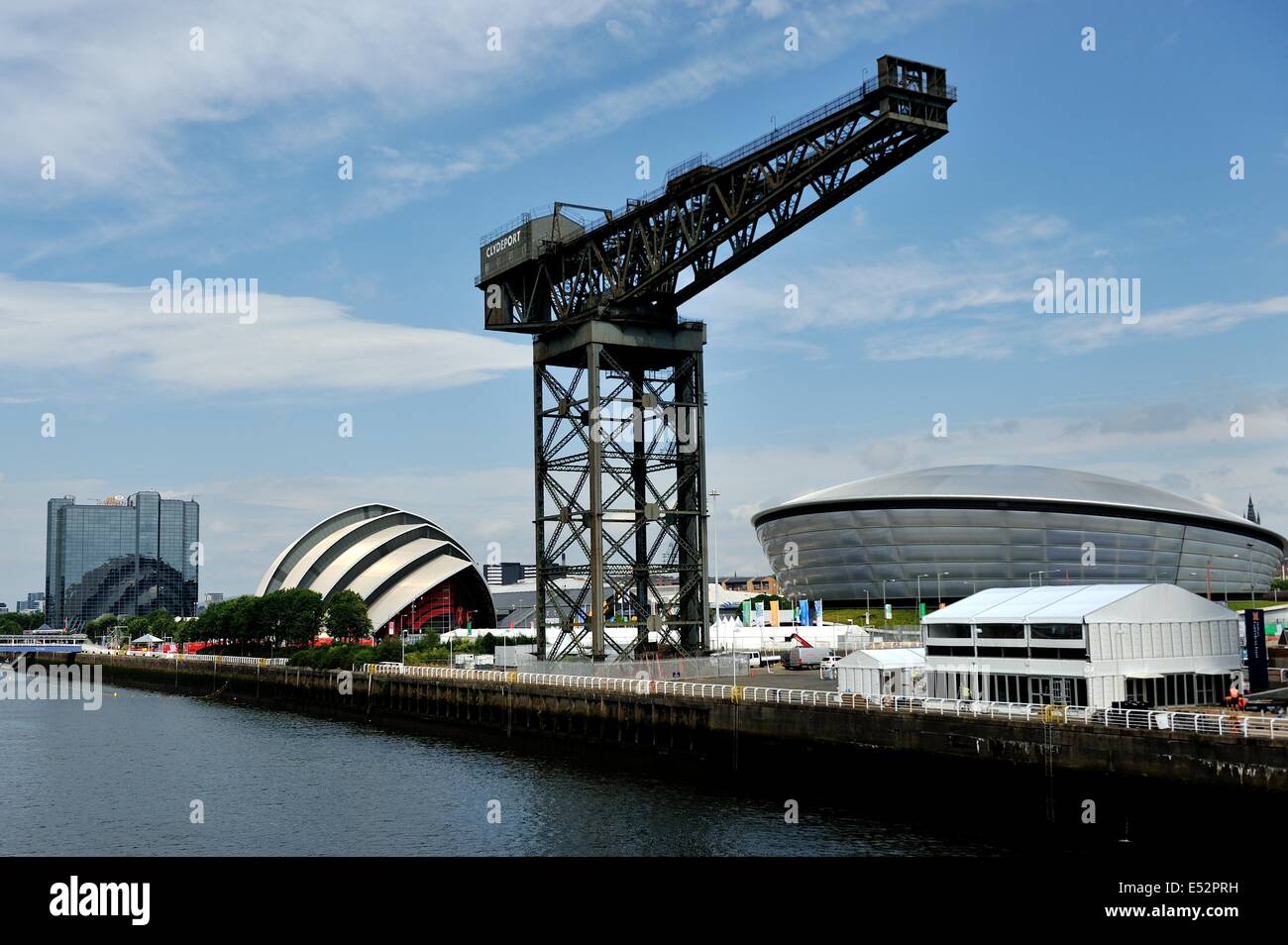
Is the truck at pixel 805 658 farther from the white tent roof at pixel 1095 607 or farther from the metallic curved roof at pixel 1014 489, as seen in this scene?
the metallic curved roof at pixel 1014 489

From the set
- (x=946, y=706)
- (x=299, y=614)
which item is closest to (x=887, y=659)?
(x=946, y=706)

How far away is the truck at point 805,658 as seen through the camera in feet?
252

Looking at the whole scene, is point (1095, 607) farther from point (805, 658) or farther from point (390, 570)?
point (390, 570)

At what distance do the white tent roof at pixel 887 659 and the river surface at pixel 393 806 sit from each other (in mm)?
9045

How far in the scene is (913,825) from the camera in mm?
36688

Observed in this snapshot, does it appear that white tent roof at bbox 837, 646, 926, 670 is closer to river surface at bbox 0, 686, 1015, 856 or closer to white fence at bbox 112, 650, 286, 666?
river surface at bbox 0, 686, 1015, 856

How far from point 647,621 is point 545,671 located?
7.02 meters

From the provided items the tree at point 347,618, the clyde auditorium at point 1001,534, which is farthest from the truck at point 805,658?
the tree at point 347,618

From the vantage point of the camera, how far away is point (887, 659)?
51312 millimetres

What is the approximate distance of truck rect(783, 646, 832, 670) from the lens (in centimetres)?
7675

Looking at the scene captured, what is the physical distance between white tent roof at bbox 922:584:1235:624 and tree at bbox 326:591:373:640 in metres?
90.0

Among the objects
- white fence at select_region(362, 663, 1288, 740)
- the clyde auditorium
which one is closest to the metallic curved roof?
the clyde auditorium

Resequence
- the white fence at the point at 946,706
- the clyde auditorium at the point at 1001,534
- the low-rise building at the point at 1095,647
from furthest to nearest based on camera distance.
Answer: the clyde auditorium at the point at 1001,534, the low-rise building at the point at 1095,647, the white fence at the point at 946,706
